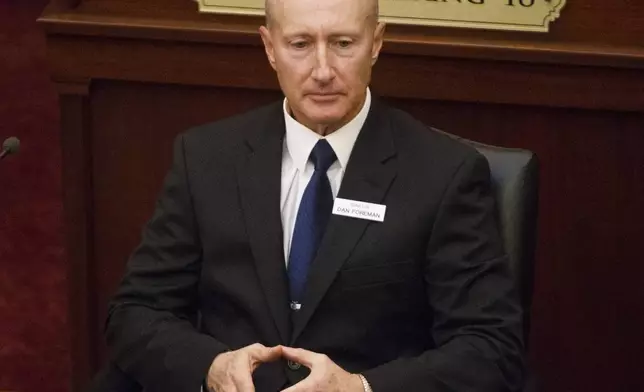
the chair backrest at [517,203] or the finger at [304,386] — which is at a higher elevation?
the chair backrest at [517,203]

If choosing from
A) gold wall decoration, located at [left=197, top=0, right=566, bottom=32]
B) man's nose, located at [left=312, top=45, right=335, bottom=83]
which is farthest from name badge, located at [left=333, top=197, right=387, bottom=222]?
gold wall decoration, located at [left=197, top=0, right=566, bottom=32]

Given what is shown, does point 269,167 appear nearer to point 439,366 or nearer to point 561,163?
point 439,366

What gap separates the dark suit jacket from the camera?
2281 millimetres

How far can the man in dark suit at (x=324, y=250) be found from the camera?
7.40 ft

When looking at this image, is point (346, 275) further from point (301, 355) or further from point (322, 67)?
point (322, 67)

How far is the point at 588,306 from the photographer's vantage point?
3.17 m

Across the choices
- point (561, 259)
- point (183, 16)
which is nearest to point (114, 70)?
point (183, 16)

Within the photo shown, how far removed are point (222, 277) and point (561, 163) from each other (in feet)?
3.61

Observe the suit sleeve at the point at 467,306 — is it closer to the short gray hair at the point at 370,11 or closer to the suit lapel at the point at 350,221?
the suit lapel at the point at 350,221

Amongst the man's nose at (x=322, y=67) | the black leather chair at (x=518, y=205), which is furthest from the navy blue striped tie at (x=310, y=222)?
the black leather chair at (x=518, y=205)

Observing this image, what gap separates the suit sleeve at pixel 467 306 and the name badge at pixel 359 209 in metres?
0.11

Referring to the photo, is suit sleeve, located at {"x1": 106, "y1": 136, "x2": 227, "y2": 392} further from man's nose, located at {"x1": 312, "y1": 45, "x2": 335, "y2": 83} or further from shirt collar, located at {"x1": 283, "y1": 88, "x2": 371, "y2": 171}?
man's nose, located at {"x1": 312, "y1": 45, "x2": 335, "y2": 83}

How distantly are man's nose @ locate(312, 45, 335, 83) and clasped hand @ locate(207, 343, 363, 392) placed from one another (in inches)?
19.8

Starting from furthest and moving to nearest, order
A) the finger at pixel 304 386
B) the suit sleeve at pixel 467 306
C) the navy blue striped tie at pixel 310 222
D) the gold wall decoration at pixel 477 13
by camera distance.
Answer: the gold wall decoration at pixel 477 13 < the navy blue striped tie at pixel 310 222 < the suit sleeve at pixel 467 306 < the finger at pixel 304 386
